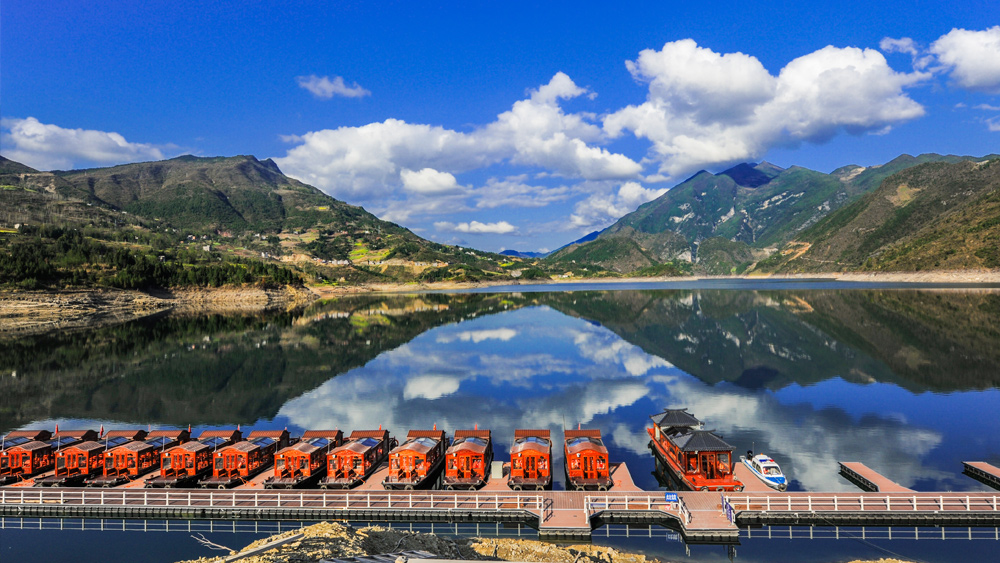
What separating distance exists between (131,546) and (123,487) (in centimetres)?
599

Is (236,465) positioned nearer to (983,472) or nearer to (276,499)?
(276,499)

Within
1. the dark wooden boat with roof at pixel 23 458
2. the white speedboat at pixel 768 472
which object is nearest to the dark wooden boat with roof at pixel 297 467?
the dark wooden boat with roof at pixel 23 458

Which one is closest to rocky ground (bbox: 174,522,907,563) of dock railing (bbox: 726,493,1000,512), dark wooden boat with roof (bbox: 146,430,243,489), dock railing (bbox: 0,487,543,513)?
dock railing (bbox: 0,487,543,513)

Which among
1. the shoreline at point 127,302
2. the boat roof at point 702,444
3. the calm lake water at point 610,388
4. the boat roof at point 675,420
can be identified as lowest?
the calm lake water at point 610,388

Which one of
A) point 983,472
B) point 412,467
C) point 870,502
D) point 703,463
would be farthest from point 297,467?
point 983,472

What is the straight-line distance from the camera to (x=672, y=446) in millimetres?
29609

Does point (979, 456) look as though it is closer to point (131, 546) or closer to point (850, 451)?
point (850, 451)

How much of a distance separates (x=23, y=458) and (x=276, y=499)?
54.6 feet

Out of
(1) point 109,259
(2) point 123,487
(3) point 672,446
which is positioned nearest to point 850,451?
(3) point 672,446

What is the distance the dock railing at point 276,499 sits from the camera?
23.7 meters

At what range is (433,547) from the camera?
18891mm

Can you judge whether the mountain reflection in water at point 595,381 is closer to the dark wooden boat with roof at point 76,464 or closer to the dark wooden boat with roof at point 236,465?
the dark wooden boat with roof at point 236,465

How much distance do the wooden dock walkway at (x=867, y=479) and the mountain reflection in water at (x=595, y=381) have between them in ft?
2.64

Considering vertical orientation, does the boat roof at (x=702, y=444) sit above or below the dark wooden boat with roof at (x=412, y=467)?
above
